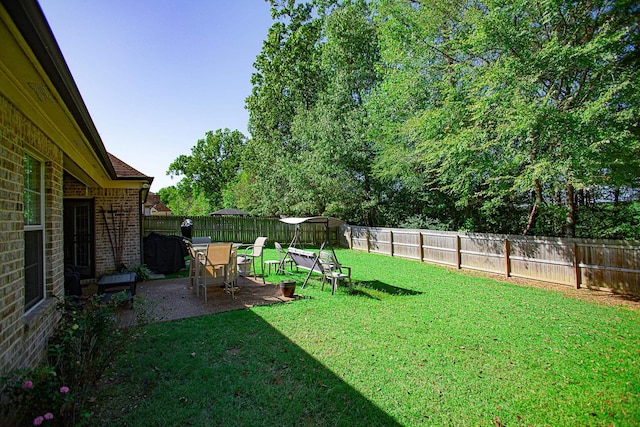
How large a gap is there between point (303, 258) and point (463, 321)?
409 cm

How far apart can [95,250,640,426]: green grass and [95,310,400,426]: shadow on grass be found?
14 mm

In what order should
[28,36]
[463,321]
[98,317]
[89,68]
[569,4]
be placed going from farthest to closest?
[569,4]
[463,321]
[89,68]
[98,317]
[28,36]

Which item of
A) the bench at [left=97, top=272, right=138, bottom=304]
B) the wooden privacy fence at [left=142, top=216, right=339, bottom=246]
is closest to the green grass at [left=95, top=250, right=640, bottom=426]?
the bench at [left=97, top=272, right=138, bottom=304]

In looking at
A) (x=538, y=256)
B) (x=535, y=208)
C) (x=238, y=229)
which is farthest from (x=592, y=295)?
(x=238, y=229)

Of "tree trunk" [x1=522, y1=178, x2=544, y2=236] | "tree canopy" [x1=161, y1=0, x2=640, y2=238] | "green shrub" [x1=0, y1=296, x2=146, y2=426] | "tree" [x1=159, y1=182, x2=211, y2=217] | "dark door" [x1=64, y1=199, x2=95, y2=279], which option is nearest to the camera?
"green shrub" [x1=0, y1=296, x2=146, y2=426]

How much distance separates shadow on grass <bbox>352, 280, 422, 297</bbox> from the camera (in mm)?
7328

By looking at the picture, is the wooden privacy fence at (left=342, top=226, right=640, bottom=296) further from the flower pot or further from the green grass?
the flower pot

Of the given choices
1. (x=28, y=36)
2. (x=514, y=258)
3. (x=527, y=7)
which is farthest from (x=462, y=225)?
(x=28, y=36)

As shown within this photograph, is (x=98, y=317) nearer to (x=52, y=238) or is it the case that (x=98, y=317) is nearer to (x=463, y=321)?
(x=52, y=238)

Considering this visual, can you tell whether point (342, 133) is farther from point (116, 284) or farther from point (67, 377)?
point (67, 377)

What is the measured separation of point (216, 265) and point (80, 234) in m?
4.77

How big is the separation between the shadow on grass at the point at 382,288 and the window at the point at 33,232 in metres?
5.58

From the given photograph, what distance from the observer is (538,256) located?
337 inches

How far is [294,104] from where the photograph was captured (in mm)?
24250
